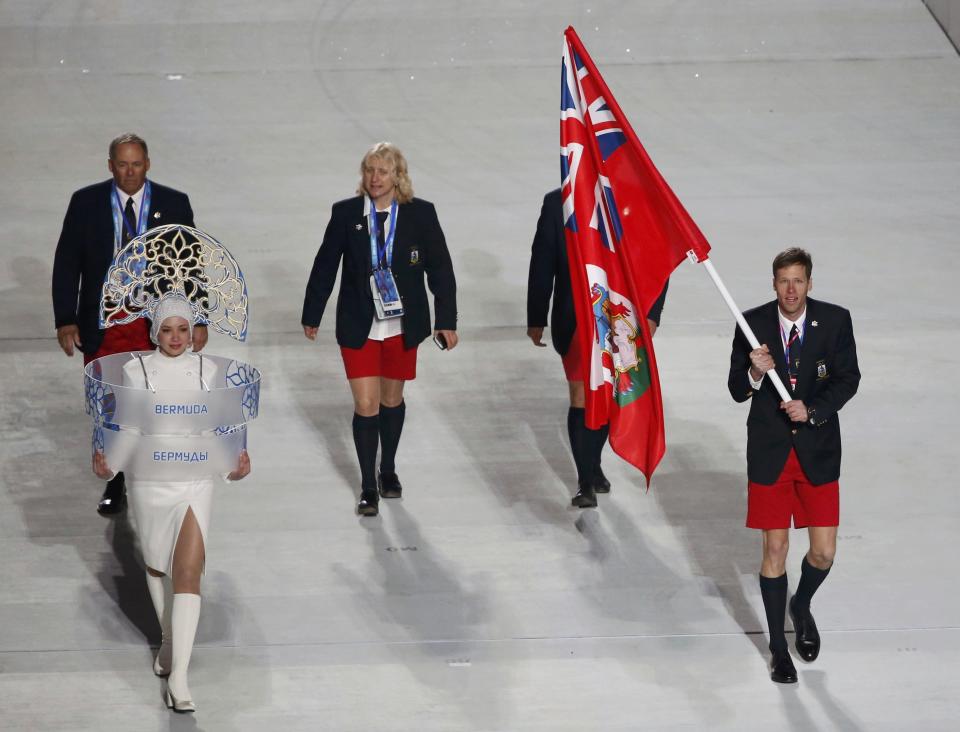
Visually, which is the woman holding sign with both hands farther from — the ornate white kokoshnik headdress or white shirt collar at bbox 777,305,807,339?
white shirt collar at bbox 777,305,807,339

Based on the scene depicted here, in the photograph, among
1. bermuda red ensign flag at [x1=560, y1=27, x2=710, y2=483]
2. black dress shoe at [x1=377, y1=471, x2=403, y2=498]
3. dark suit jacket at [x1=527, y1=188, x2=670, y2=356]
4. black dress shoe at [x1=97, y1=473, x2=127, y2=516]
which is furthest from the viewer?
black dress shoe at [x1=377, y1=471, x2=403, y2=498]

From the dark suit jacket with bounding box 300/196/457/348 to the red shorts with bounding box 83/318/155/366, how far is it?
808mm

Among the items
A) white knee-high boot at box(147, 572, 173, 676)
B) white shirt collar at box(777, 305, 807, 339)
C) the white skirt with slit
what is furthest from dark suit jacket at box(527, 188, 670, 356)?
white knee-high boot at box(147, 572, 173, 676)

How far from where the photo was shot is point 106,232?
23.5 feet

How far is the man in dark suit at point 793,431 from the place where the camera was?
233 inches

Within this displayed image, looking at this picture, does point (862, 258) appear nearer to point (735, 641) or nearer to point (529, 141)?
point (529, 141)

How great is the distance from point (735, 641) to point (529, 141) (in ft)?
21.4

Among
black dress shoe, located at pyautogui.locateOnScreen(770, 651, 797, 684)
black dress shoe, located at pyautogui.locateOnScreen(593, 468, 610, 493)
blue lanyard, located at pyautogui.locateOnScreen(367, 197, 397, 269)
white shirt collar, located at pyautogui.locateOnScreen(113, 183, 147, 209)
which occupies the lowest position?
black dress shoe, located at pyautogui.locateOnScreen(770, 651, 797, 684)

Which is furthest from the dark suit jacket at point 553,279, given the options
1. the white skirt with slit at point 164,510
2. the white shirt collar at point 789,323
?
the white skirt with slit at point 164,510

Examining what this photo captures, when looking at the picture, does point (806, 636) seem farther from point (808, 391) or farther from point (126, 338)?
point (126, 338)

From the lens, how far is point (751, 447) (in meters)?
6.01

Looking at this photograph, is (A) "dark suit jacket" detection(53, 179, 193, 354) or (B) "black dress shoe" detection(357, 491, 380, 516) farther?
(B) "black dress shoe" detection(357, 491, 380, 516)

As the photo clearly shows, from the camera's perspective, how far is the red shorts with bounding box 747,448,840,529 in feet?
19.5

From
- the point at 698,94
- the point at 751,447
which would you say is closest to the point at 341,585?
the point at 751,447
